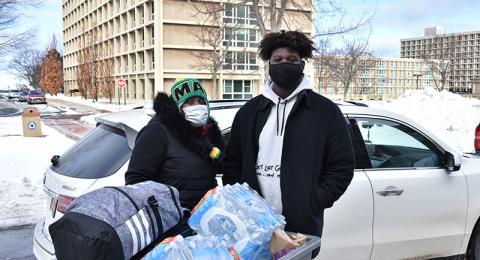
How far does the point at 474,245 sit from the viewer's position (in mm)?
4184

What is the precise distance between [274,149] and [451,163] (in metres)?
2.21

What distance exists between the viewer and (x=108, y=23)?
64.6 metres

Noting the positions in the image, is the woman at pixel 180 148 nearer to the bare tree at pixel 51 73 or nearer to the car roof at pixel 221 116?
the car roof at pixel 221 116

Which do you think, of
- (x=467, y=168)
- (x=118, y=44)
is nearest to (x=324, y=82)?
(x=118, y=44)

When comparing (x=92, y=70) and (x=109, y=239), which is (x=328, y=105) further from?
(x=92, y=70)

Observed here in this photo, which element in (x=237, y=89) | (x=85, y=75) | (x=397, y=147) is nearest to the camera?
(x=397, y=147)

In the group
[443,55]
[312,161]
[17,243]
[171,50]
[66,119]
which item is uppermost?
[171,50]

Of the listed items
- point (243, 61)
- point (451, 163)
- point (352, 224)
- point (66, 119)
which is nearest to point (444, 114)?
point (451, 163)

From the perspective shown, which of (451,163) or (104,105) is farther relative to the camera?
(104,105)

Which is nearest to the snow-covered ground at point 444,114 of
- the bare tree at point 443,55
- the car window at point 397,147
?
the car window at point 397,147

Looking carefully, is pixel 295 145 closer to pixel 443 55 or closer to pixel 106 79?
pixel 443 55

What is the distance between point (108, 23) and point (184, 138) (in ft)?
219

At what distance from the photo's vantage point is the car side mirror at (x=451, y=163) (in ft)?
12.7

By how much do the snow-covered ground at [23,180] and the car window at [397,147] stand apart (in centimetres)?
455
